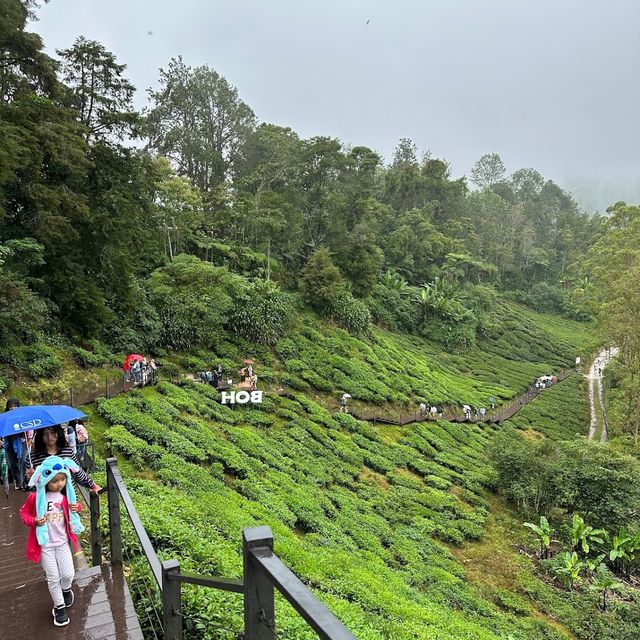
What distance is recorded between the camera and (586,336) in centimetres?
5422

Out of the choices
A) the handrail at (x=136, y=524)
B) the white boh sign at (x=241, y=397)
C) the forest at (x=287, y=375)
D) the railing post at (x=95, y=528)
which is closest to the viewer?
the handrail at (x=136, y=524)

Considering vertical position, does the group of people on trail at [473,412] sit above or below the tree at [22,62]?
below

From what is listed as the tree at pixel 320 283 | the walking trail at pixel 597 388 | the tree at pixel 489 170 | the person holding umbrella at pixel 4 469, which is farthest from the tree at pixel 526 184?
the person holding umbrella at pixel 4 469

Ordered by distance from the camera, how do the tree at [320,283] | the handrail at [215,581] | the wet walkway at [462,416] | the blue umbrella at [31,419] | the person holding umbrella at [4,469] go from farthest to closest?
the tree at [320,283]
the wet walkway at [462,416]
the person holding umbrella at [4,469]
the blue umbrella at [31,419]
the handrail at [215,581]

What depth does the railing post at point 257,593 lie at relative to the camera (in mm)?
1848

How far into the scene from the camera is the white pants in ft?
12.5

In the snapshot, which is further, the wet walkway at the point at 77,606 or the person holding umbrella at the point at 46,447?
the person holding umbrella at the point at 46,447

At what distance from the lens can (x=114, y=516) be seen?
4.30m

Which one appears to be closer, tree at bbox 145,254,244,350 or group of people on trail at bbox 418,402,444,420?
tree at bbox 145,254,244,350

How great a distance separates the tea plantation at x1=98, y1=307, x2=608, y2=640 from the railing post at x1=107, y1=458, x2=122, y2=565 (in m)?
0.35

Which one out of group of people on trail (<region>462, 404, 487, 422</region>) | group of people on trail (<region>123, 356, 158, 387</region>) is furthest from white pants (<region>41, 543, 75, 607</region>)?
group of people on trail (<region>462, 404, 487, 422</region>)

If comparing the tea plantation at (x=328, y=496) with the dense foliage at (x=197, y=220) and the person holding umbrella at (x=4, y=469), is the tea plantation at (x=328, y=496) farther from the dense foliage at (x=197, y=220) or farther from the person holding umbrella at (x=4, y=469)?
the dense foliage at (x=197, y=220)

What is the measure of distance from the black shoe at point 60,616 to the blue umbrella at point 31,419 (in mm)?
2583

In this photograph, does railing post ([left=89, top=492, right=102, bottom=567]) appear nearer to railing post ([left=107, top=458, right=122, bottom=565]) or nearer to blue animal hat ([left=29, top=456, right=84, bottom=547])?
railing post ([left=107, top=458, right=122, bottom=565])
